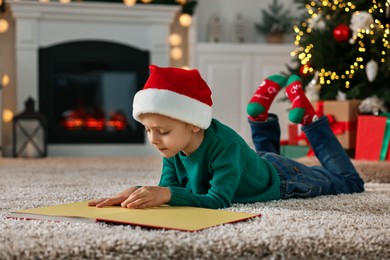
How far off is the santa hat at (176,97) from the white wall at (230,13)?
11.5ft

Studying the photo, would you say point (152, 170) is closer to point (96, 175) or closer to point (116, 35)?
point (96, 175)

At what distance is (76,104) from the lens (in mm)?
4441

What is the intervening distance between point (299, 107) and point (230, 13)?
3.27m

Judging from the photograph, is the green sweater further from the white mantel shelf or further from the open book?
the white mantel shelf

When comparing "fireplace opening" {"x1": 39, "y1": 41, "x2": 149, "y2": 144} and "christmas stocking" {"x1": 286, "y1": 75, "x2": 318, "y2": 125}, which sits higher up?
"christmas stocking" {"x1": 286, "y1": 75, "x2": 318, "y2": 125}

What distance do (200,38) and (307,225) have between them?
3.80 m

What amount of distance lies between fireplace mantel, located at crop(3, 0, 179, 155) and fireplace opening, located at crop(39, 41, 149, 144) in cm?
6

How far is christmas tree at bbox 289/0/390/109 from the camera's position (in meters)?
2.95

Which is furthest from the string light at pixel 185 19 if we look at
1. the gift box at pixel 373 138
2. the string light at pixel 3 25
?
the gift box at pixel 373 138

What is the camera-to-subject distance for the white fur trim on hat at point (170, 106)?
1.28 meters

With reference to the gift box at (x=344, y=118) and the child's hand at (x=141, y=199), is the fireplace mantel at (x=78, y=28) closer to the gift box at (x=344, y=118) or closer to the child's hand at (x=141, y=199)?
the gift box at (x=344, y=118)

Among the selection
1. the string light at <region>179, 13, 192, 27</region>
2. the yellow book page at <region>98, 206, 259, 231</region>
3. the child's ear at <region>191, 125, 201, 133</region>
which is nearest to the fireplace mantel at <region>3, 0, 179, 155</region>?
the string light at <region>179, 13, 192, 27</region>

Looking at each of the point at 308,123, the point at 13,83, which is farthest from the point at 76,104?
the point at 308,123

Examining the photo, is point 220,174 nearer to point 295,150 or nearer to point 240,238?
point 240,238
